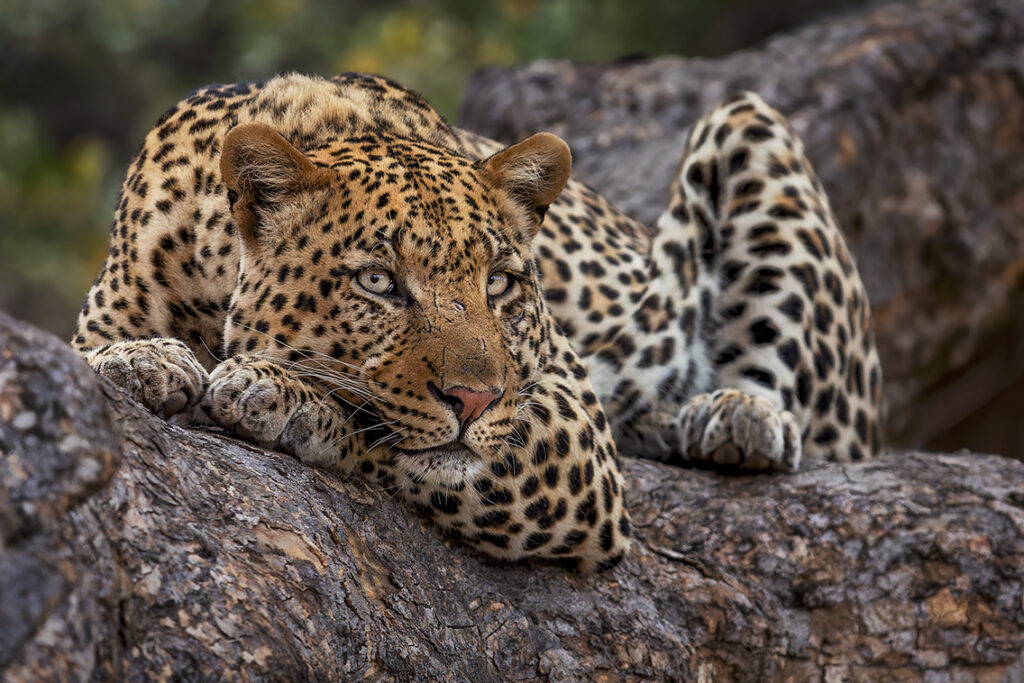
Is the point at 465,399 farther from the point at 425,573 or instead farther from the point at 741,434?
the point at 741,434

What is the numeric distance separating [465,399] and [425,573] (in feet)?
2.46

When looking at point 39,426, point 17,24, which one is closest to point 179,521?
point 39,426

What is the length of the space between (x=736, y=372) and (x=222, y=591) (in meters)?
4.02

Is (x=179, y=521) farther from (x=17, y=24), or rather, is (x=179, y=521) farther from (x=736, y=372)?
(x=17, y=24)

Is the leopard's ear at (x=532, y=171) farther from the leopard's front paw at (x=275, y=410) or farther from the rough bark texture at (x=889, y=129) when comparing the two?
the rough bark texture at (x=889, y=129)

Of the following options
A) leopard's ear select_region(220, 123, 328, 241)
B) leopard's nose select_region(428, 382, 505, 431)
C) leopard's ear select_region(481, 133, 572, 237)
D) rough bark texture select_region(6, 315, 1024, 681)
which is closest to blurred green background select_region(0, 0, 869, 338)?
rough bark texture select_region(6, 315, 1024, 681)

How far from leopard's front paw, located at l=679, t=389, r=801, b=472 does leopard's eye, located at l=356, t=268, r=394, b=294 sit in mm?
2426

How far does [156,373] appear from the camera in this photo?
13.3 ft

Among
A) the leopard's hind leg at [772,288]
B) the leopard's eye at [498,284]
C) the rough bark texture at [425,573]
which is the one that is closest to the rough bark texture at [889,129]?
Answer: the leopard's hind leg at [772,288]

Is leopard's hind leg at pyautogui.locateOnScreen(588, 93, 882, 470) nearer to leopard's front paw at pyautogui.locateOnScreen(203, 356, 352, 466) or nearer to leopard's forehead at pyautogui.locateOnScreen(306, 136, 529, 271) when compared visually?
leopard's forehead at pyautogui.locateOnScreen(306, 136, 529, 271)

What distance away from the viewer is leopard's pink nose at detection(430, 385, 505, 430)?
408 centimetres

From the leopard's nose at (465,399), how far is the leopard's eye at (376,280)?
43cm

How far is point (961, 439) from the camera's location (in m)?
14.2

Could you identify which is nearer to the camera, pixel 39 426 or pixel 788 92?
pixel 39 426
